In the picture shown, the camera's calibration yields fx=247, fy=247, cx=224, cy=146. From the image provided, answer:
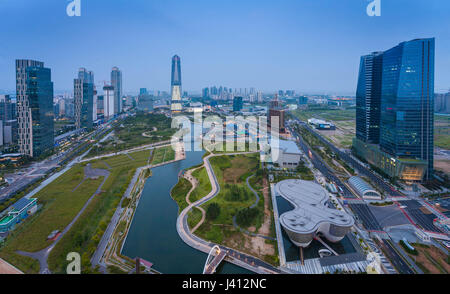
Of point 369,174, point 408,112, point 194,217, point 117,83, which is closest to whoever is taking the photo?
point 194,217

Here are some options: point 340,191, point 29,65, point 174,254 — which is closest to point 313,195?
point 340,191

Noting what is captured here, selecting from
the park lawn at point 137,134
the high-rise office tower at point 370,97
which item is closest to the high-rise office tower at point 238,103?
the park lawn at point 137,134

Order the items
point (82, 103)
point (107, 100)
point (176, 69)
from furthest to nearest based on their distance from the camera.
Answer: point (176, 69), point (107, 100), point (82, 103)

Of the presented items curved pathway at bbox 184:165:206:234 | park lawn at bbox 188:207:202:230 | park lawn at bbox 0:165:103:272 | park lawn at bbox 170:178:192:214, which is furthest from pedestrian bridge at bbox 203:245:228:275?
park lawn at bbox 0:165:103:272

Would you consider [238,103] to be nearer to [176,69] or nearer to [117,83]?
[176,69]

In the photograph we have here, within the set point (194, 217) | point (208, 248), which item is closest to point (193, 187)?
point (194, 217)

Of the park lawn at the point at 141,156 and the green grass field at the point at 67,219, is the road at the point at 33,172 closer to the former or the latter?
the green grass field at the point at 67,219

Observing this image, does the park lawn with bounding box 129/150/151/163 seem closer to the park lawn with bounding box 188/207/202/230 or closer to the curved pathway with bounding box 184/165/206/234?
the curved pathway with bounding box 184/165/206/234
